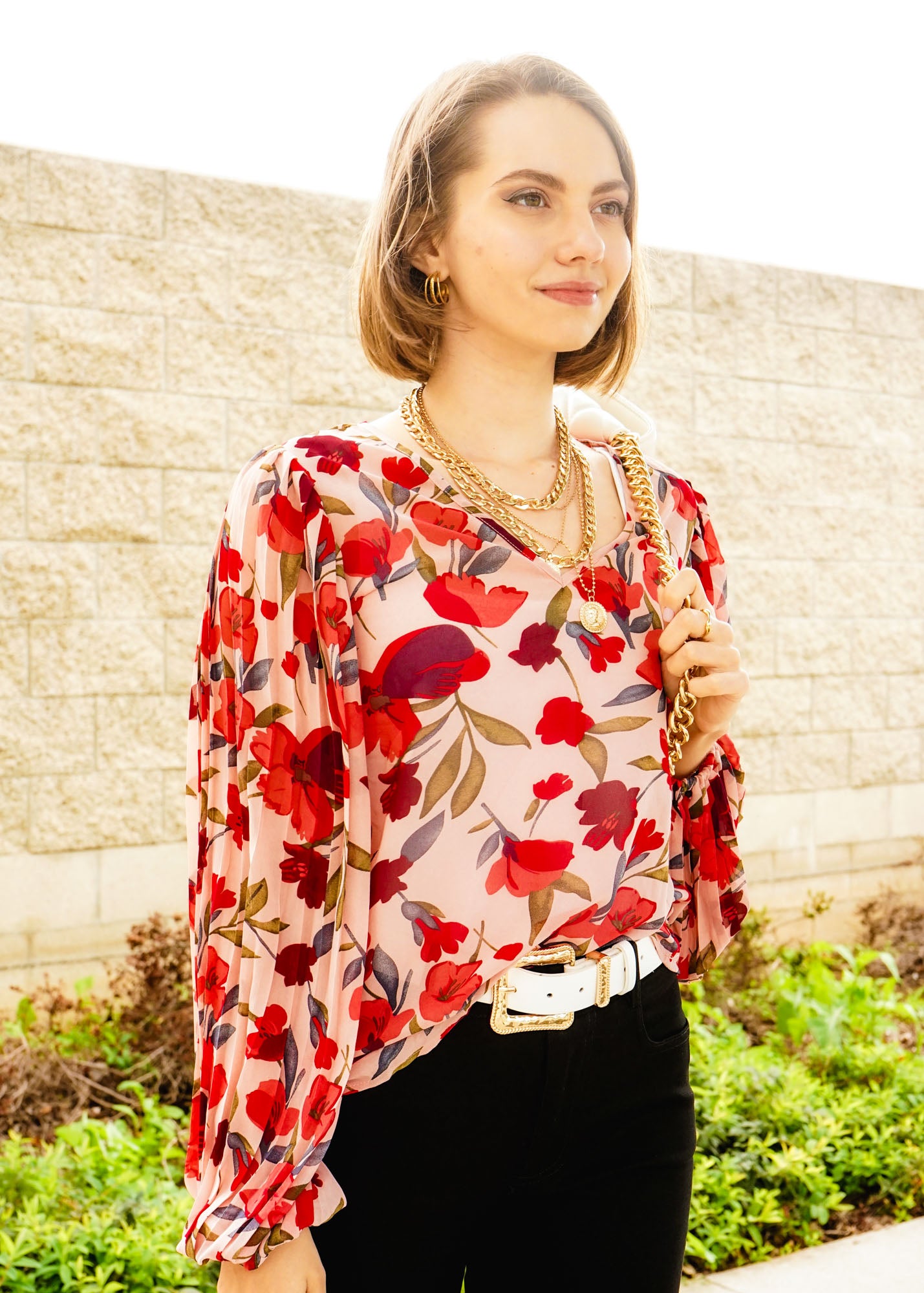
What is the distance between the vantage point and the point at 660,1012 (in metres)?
1.49

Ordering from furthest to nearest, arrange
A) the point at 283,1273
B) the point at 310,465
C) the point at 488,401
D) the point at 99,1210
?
the point at 99,1210 → the point at 488,401 → the point at 310,465 → the point at 283,1273

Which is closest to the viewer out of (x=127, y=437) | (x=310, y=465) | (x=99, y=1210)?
(x=310, y=465)

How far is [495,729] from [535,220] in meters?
0.61

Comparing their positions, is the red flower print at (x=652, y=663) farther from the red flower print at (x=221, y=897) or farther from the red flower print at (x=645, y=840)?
the red flower print at (x=221, y=897)

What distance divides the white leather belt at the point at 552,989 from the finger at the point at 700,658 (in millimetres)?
341

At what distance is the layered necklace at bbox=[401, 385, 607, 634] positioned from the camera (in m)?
1.48

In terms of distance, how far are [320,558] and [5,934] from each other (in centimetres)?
315

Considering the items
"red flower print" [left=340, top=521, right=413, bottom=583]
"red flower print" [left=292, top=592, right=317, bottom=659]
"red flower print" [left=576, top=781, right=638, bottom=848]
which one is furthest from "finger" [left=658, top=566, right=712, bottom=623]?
"red flower print" [left=292, top=592, right=317, bottom=659]

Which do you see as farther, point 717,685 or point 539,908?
point 717,685

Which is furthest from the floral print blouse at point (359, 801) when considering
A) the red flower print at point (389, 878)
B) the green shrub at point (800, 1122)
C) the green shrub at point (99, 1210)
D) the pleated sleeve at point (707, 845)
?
the green shrub at point (800, 1122)

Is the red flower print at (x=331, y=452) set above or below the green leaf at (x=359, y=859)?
above

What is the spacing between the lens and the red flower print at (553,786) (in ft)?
4.56

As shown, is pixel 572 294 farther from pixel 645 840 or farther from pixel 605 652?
pixel 645 840

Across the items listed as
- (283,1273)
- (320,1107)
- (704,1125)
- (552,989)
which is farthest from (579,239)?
(704,1125)
